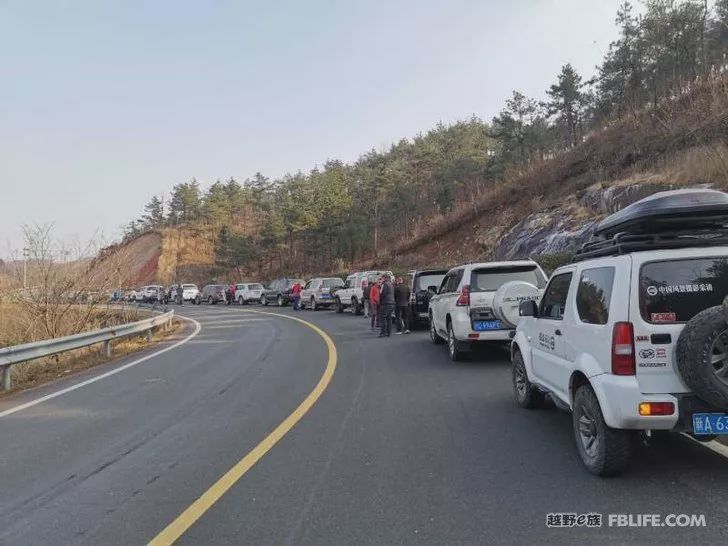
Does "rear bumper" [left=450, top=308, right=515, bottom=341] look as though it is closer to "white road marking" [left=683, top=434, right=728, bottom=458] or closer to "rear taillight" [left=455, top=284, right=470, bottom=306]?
"rear taillight" [left=455, top=284, right=470, bottom=306]

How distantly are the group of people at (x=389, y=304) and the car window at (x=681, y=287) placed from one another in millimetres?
11873

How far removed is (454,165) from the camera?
5659 cm

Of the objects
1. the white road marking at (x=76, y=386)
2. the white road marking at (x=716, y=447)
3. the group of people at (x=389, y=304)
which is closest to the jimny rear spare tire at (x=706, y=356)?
the white road marking at (x=716, y=447)

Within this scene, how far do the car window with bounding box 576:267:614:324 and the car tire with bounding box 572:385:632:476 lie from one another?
62 cm

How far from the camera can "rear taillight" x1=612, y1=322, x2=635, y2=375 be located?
14.7 feet

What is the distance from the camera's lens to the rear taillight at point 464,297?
36.3ft

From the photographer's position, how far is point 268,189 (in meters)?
98.6

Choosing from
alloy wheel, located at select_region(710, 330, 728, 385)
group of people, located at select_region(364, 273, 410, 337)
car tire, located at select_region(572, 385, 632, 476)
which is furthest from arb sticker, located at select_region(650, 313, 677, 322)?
group of people, located at select_region(364, 273, 410, 337)

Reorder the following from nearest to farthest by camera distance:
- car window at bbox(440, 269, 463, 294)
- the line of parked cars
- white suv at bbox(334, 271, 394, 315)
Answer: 1. the line of parked cars
2. car window at bbox(440, 269, 463, 294)
3. white suv at bbox(334, 271, 394, 315)

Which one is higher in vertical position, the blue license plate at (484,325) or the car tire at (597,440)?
the blue license plate at (484,325)

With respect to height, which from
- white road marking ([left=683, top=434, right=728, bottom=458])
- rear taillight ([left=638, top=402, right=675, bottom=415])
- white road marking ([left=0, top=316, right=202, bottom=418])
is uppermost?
rear taillight ([left=638, top=402, right=675, bottom=415])

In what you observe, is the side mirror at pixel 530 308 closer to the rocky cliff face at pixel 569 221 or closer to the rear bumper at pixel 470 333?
the rear bumper at pixel 470 333

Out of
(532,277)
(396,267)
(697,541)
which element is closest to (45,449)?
(697,541)

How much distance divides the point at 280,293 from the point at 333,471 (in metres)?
35.3
